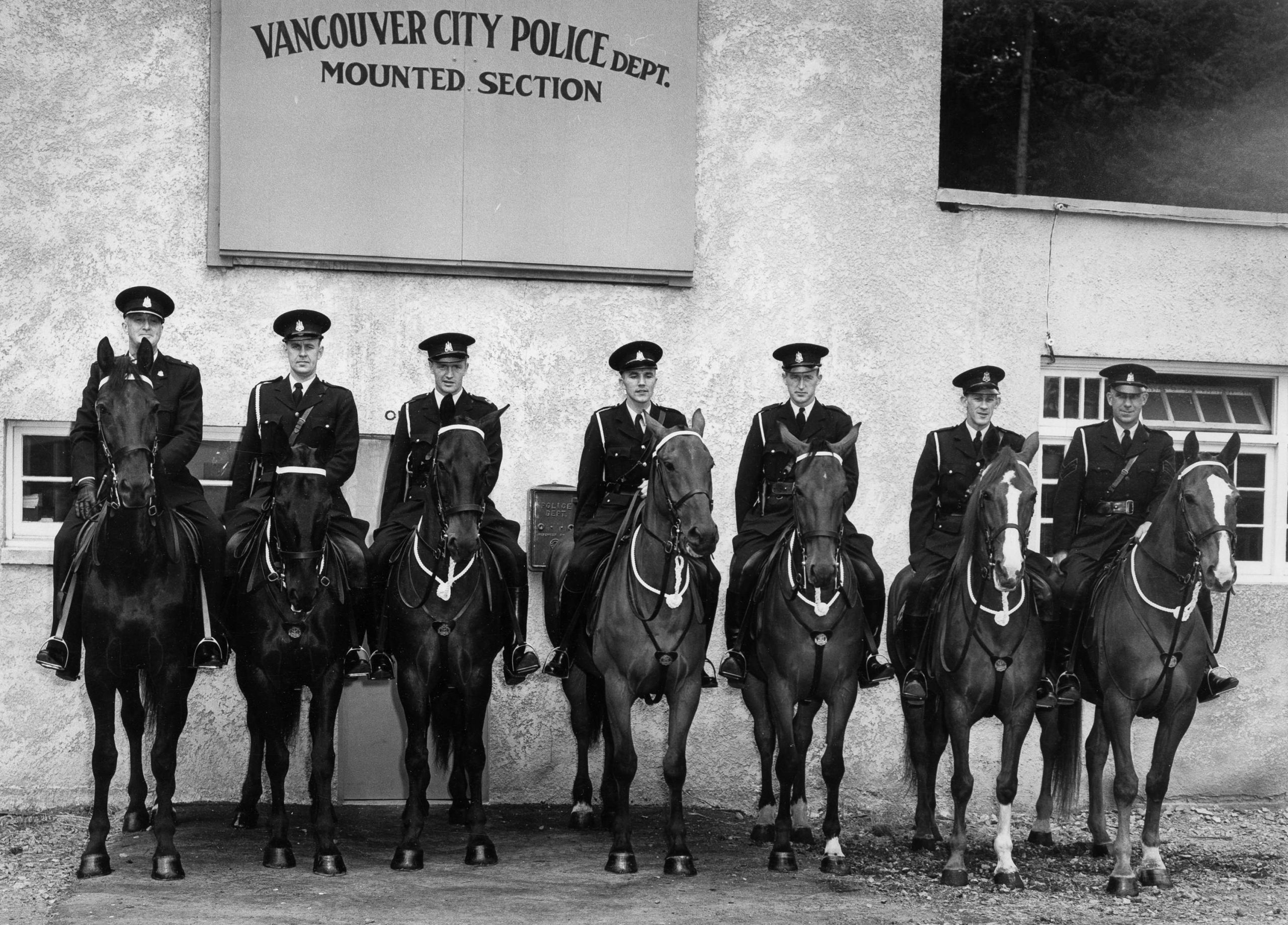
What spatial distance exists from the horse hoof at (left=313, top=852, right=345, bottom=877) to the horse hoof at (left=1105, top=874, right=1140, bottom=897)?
426cm

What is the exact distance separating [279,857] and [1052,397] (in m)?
6.75

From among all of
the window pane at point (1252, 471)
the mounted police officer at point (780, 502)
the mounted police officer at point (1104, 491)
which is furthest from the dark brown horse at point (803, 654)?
the window pane at point (1252, 471)

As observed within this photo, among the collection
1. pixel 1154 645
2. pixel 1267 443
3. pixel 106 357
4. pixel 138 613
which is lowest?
pixel 1154 645

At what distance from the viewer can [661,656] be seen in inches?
328

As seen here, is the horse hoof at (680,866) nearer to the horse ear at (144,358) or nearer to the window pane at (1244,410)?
the horse ear at (144,358)

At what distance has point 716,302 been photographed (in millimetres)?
11016

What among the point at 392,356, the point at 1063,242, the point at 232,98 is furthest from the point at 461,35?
the point at 1063,242

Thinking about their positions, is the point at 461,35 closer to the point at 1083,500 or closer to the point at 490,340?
the point at 490,340

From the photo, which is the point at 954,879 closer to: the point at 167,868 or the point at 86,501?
the point at 167,868

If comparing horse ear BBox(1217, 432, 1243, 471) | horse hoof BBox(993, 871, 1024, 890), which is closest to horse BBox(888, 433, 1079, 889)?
horse hoof BBox(993, 871, 1024, 890)

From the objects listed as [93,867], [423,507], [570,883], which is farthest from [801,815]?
[93,867]

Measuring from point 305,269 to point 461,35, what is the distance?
6.55 feet

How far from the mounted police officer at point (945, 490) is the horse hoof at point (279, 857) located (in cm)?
371

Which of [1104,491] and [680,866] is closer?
[680,866]
